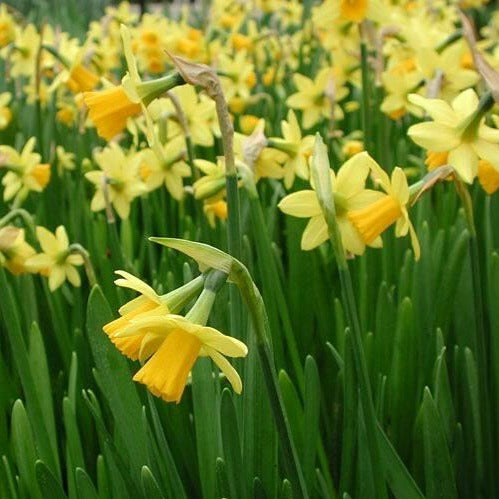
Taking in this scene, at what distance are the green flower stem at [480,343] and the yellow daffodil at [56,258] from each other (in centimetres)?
74

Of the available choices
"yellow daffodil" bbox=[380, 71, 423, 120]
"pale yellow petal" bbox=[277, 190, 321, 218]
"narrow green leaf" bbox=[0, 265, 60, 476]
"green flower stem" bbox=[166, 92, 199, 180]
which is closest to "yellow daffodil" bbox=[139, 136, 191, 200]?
"green flower stem" bbox=[166, 92, 199, 180]

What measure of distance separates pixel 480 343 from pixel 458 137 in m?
0.27

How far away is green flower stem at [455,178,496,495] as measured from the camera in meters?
1.09

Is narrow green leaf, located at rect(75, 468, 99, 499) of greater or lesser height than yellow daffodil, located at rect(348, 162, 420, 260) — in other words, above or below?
below

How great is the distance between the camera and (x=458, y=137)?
3.36 ft

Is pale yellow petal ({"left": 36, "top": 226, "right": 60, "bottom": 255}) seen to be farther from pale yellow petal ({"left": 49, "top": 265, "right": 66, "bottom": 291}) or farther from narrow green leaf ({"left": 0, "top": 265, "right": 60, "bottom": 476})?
narrow green leaf ({"left": 0, "top": 265, "right": 60, "bottom": 476})

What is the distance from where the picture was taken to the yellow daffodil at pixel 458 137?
1.01 metres

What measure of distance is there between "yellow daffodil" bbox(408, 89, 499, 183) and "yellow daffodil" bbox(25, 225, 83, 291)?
764 mm

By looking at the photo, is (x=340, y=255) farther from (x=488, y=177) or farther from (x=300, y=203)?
(x=488, y=177)

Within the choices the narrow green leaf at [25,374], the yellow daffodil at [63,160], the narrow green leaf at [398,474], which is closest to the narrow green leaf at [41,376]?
the narrow green leaf at [25,374]

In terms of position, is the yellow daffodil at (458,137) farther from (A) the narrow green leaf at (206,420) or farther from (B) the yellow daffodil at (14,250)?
(B) the yellow daffodil at (14,250)

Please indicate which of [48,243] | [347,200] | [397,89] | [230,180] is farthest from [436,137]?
[397,89]

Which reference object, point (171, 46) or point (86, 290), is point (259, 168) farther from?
point (171, 46)

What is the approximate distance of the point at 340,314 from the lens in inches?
58.8
